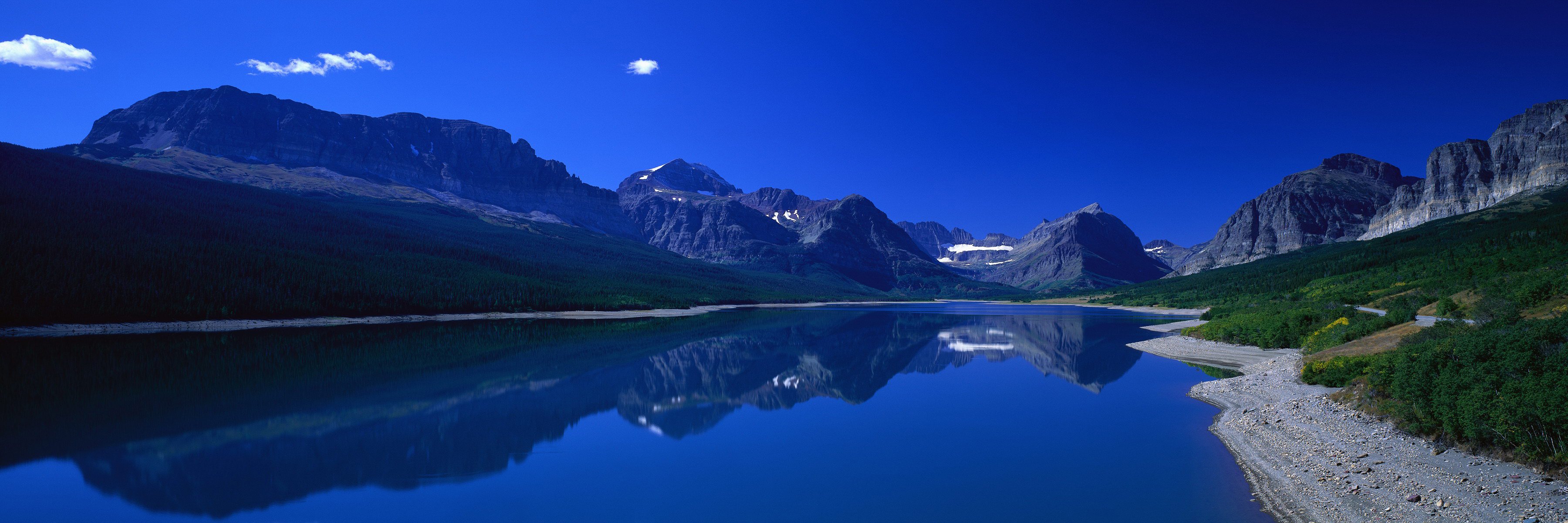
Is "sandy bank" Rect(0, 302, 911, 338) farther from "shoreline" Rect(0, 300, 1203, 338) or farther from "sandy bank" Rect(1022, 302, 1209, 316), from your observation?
"sandy bank" Rect(1022, 302, 1209, 316)

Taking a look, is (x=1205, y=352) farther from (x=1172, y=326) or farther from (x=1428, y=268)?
(x=1428, y=268)

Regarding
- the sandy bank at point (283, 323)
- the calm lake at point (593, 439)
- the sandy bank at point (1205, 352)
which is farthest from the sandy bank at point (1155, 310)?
the sandy bank at point (283, 323)

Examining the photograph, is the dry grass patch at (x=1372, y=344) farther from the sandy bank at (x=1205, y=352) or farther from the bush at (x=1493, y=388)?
the bush at (x=1493, y=388)

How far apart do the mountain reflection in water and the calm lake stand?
17 centimetres

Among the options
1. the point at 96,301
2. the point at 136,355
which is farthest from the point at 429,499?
the point at 96,301

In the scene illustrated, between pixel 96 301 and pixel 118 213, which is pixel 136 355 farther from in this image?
pixel 118 213

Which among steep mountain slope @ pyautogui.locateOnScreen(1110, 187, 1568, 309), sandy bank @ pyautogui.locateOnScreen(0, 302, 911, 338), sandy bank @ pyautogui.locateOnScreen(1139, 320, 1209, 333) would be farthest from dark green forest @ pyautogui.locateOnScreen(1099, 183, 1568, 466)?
sandy bank @ pyautogui.locateOnScreen(0, 302, 911, 338)

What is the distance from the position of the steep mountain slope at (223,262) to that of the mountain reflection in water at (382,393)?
45.0 ft

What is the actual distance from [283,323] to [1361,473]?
4074 inches

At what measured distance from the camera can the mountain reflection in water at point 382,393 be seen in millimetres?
19750

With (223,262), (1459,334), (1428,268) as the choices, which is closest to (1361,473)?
(1459,334)

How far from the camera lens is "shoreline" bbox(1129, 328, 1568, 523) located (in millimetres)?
12336

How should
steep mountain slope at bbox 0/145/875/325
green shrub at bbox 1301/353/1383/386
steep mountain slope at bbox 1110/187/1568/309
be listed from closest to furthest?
green shrub at bbox 1301/353/1383/386 < steep mountain slope at bbox 1110/187/1568/309 < steep mountain slope at bbox 0/145/875/325

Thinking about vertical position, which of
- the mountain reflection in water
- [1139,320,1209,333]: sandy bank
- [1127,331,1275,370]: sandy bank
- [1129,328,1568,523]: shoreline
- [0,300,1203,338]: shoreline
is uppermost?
[1139,320,1209,333]: sandy bank
